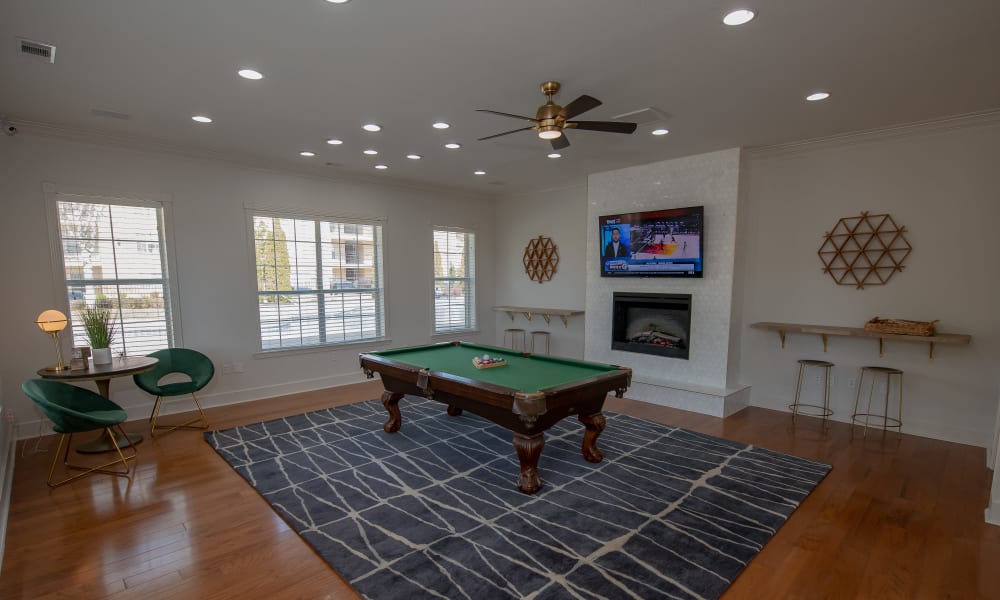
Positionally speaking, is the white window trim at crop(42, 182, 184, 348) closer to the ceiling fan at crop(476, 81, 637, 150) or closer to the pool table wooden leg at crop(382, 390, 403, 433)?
the pool table wooden leg at crop(382, 390, 403, 433)

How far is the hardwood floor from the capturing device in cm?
223

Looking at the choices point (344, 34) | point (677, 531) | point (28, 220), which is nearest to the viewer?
point (344, 34)

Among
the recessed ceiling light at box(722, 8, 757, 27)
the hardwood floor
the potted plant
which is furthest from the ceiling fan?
the potted plant

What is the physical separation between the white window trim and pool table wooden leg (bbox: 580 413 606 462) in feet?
14.6

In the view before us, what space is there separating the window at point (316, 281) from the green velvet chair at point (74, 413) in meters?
1.91

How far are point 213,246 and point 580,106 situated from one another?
445cm

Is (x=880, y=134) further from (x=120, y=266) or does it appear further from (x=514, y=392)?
(x=120, y=266)

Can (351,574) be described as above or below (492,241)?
below

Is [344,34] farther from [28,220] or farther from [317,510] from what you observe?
[28,220]

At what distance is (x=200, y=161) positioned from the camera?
495 cm

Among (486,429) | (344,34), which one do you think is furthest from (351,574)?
(344,34)

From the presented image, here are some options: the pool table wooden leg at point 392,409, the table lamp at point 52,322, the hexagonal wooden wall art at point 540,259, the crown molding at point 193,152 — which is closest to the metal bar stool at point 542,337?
the hexagonal wooden wall art at point 540,259

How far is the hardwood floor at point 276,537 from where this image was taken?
7.31ft

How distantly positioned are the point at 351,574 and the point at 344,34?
2.91 m
